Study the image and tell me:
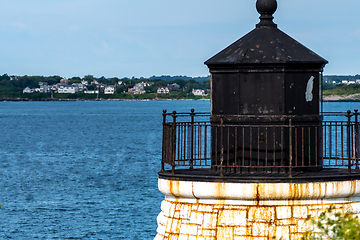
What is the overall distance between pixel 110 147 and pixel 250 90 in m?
57.8

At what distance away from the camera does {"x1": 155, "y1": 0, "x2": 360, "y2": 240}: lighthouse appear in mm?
7453

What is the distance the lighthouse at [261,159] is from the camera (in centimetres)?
745

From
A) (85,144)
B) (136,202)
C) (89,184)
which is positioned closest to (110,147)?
(85,144)

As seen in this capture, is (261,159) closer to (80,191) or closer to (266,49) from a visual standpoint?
(266,49)

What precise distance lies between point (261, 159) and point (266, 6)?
192cm

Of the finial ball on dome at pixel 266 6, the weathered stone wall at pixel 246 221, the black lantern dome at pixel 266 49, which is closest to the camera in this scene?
the weathered stone wall at pixel 246 221

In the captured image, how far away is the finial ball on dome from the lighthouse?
29 cm

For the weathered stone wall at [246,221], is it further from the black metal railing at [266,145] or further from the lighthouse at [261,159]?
the black metal railing at [266,145]

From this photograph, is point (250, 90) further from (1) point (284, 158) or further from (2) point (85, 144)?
(2) point (85, 144)

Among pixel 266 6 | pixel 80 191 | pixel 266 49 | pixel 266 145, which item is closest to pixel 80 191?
pixel 80 191

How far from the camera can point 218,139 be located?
26.3 feet

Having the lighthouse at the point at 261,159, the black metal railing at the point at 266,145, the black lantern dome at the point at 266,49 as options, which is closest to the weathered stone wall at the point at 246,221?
the lighthouse at the point at 261,159

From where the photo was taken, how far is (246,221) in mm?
7492

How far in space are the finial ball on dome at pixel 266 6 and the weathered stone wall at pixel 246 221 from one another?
245cm
